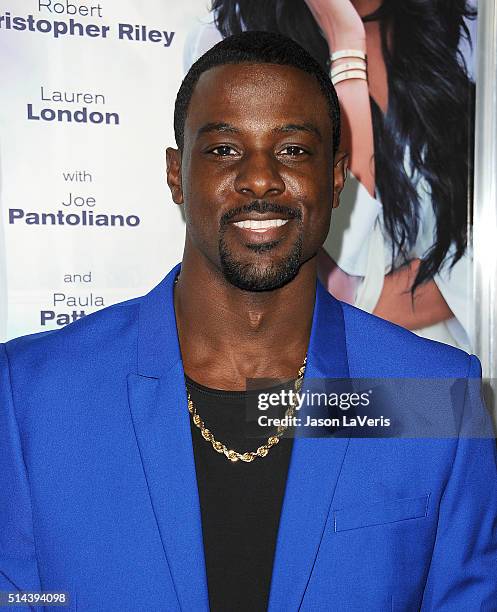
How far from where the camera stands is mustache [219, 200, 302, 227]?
50.3 inches

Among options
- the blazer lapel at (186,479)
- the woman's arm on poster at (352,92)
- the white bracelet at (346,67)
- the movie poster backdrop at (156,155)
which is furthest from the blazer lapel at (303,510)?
the white bracelet at (346,67)

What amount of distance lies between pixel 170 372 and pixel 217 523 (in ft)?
0.87

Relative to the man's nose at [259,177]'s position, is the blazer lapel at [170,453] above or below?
below

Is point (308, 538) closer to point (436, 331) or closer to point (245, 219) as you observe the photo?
point (245, 219)

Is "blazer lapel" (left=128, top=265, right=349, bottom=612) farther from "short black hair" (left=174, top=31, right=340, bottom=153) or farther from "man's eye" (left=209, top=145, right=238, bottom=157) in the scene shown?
"short black hair" (left=174, top=31, right=340, bottom=153)

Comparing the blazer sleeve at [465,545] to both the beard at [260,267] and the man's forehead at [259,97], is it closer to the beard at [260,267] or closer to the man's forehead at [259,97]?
the beard at [260,267]

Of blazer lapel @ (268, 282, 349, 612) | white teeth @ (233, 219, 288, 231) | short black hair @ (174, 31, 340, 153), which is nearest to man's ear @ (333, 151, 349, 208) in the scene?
short black hair @ (174, 31, 340, 153)

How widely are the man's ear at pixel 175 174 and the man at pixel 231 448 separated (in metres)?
0.08

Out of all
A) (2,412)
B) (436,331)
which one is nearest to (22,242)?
(2,412)

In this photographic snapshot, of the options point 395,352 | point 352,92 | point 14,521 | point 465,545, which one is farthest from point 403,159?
point 14,521

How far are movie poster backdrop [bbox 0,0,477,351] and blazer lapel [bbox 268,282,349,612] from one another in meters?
0.80

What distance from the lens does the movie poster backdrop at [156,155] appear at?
6.26 ft

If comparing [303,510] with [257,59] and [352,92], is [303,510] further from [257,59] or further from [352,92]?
[352,92]

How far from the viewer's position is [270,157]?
1305mm
